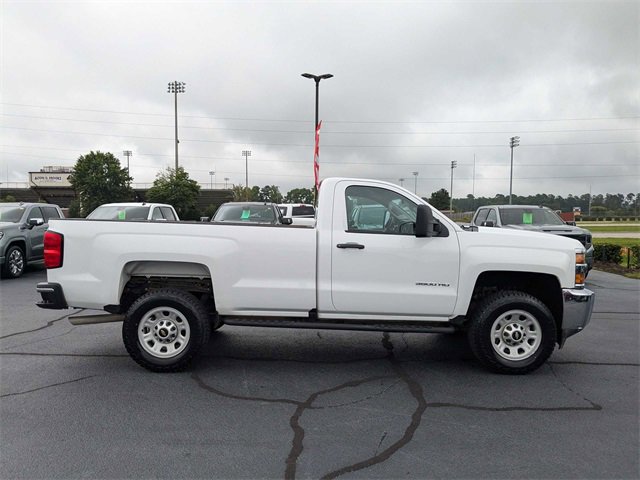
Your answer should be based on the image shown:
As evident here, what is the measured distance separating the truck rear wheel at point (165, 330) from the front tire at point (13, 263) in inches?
354

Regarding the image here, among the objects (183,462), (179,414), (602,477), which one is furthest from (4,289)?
(602,477)

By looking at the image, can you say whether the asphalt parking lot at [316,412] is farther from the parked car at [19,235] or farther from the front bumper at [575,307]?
the parked car at [19,235]

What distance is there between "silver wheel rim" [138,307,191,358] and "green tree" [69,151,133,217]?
59.2 metres

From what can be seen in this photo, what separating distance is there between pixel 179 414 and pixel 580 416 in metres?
3.47

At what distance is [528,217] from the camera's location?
1236 centimetres

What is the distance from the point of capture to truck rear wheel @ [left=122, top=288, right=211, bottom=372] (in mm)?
4789

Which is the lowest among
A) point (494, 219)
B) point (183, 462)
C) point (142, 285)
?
point (183, 462)

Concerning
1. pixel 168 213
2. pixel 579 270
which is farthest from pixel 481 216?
pixel 168 213

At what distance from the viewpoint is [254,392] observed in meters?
4.39

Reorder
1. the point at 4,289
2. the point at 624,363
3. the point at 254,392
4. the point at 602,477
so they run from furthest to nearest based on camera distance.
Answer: the point at 4,289 → the point at 624,363 → the point at 254,392 → the point at 602,477

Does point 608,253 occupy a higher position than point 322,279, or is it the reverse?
point 322,279

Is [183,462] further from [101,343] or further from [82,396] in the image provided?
[101,343]

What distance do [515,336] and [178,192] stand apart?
4590cm

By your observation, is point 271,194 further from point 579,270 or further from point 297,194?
point 579,270
